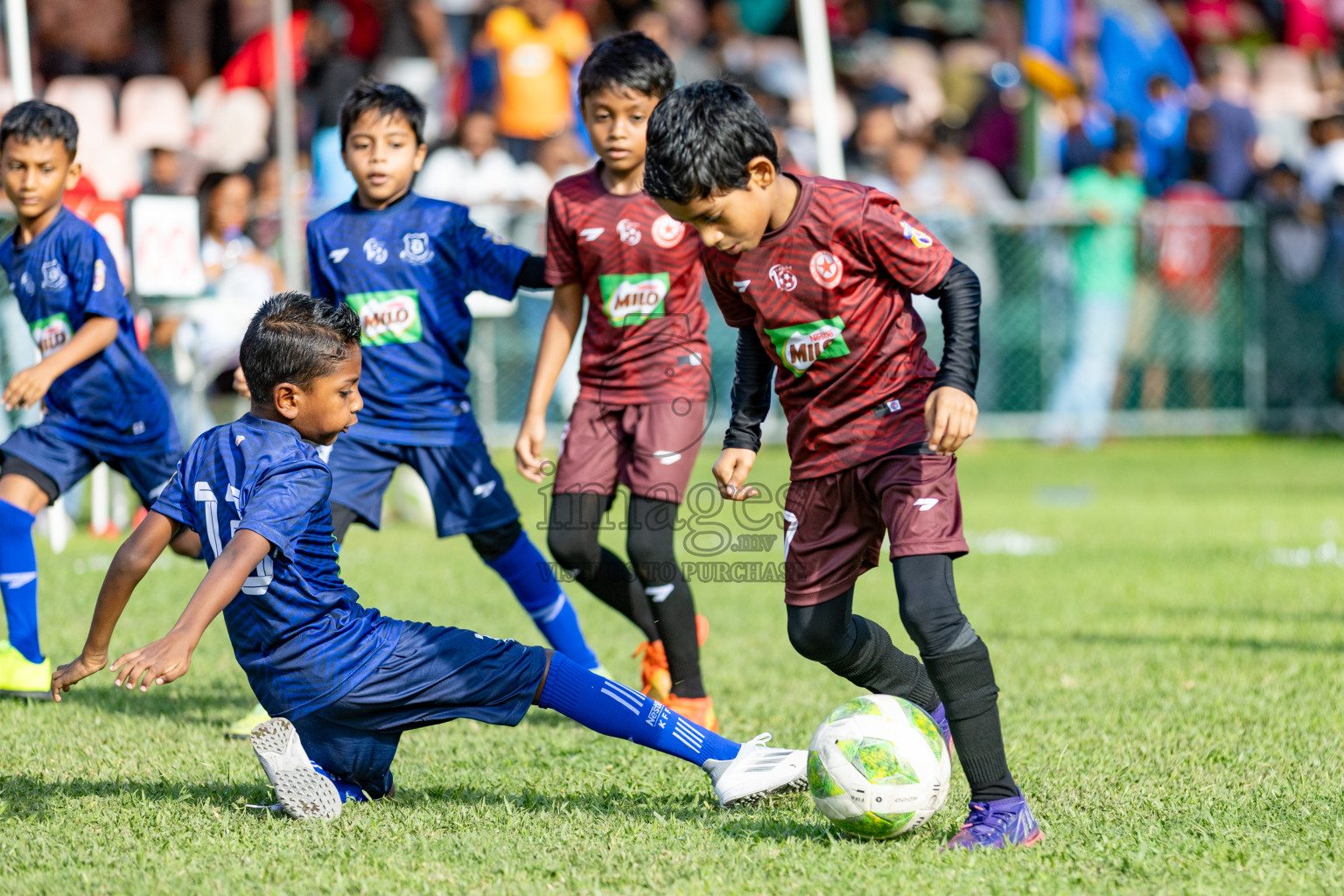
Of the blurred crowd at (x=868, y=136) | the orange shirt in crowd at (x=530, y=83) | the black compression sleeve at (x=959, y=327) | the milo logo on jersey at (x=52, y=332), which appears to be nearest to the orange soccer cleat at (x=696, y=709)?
the black compression sleeve at (x=959, y=327)

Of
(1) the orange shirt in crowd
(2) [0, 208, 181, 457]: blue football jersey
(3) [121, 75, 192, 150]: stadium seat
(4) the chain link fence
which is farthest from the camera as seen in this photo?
(4) the chain link fence

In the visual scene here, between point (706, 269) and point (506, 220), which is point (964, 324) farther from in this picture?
point (506, 220)

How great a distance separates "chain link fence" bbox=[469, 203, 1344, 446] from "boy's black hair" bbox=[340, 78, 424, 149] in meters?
7.84

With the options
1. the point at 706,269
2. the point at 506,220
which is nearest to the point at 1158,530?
the point at 506,220

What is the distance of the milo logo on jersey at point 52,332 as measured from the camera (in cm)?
553

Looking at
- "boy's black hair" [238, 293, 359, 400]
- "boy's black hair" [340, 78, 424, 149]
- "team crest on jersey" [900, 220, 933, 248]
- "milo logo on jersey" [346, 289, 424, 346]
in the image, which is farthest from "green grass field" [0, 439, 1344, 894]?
"boy's black hair" [340, 78, 424, 149]

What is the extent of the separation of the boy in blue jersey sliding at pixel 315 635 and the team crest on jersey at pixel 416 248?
4.40ft

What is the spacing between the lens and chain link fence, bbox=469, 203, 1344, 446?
13.6 meters

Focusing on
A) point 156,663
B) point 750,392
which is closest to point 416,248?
point 750,392

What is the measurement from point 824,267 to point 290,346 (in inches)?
49.9

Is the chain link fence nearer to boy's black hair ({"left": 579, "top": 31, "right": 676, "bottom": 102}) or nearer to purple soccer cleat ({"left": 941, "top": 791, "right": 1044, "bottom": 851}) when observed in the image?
boy's black hair ({"left": 579, "top": 31, "right": 676, "bottom": 102})

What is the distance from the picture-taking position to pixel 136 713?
16.7ft

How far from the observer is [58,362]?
17.1 ft

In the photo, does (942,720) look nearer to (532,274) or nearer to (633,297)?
(633,297)
